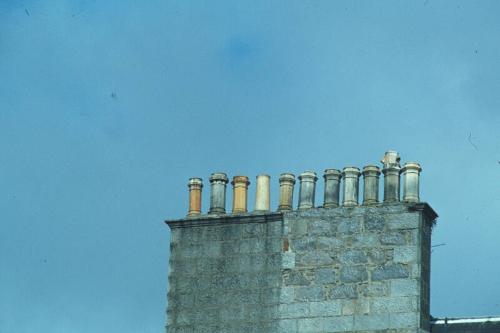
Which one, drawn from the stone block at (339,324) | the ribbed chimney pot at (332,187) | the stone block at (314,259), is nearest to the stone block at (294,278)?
the stone block at (314,259)

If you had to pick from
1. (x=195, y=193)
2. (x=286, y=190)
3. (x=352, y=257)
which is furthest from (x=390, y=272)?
(x=195, y=193)

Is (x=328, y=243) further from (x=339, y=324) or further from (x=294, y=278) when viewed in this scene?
(x=339, y=324)

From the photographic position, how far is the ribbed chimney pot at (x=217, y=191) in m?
29.7

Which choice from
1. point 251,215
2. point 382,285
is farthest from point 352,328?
point 251,215

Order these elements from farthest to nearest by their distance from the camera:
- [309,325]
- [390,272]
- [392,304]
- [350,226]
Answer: [350,226] < [309,325] < [390,272] < [392,304]

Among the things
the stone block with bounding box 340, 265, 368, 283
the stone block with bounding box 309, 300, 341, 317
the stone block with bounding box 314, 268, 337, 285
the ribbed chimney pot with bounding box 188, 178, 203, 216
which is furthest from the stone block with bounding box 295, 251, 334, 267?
the ribbed chimney pot with bounding box 188, 178, 203, 216

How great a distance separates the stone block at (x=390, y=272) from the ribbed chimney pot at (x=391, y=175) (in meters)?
1.10

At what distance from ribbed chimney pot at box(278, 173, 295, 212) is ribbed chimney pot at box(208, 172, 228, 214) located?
1002 millimetres

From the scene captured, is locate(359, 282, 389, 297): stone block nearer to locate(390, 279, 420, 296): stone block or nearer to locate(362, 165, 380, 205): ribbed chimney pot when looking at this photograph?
locate(390, 279, 420, 296): stone block

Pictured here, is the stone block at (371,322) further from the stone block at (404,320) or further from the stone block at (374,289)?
the stone block at (374,289)

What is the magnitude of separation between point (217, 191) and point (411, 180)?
3.25 m

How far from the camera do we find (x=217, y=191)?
1174 inches

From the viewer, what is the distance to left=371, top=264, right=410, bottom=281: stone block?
92.0 feet

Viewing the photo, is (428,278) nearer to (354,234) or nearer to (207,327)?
(354,234)
